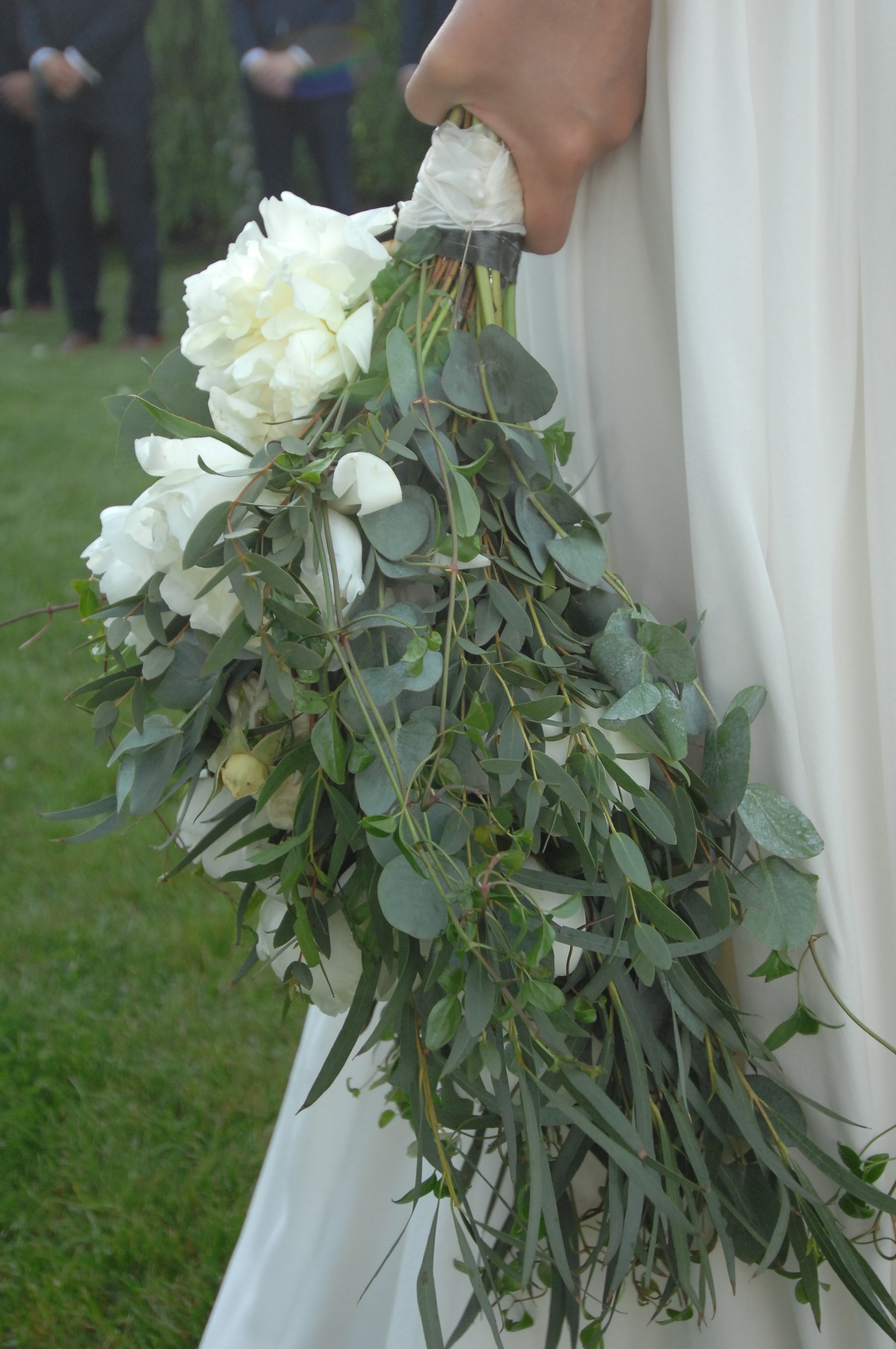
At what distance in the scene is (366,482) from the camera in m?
0.60

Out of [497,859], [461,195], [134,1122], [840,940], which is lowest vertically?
[134,1122]

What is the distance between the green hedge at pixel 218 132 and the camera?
6703 millimetres

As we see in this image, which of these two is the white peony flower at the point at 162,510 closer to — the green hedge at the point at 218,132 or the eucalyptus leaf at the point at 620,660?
the eucalyptus leaf at the point at 620,660

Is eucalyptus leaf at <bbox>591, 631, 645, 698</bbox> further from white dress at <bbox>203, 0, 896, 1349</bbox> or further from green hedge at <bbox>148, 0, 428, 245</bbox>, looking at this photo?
green hedge at <bbox>148, 0, 428, 245</bbox>

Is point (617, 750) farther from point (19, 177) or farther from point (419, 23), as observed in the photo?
point (19, 177)

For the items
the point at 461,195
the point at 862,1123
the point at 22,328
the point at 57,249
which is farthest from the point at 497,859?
the point at 22,328

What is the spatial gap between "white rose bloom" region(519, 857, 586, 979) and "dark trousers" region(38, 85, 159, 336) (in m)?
5.08

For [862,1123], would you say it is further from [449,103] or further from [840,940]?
[449,103]

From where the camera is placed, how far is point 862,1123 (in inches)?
27.8

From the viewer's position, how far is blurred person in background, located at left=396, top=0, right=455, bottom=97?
505 cm

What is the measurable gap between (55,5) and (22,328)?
1505 mm

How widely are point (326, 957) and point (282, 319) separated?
39cm

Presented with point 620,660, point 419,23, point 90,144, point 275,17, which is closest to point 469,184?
point 620,660

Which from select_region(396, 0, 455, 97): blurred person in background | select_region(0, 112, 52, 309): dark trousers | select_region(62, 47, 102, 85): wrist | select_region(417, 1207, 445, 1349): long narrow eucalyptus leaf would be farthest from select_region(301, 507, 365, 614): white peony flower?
select_region(0, 112, 52, 309): dark trousers
